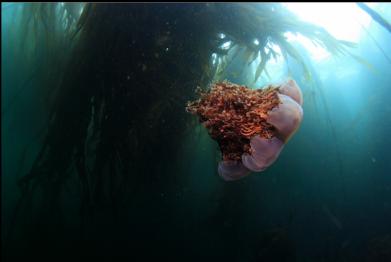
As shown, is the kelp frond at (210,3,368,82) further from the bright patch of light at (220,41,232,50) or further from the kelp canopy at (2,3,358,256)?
the bright patch of light at (220,41,232,50)

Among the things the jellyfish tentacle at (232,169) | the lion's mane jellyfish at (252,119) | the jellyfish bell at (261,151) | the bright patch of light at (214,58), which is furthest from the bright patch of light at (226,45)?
the jellyfish bell at (261,151)

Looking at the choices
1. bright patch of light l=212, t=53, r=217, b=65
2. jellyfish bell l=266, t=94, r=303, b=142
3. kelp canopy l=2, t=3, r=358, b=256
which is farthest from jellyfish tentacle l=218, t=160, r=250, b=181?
bright patch of light l=212, t=53, r=217, b=65

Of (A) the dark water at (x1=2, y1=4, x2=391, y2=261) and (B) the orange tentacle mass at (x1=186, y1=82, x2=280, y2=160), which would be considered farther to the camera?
(A) the dark water at (x1=2, y1=4, x2=391, y2=261)

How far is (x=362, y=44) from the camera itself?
4367 mm

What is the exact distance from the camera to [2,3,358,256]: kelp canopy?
10.6 ft

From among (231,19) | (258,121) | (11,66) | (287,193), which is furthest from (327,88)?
(11,66)

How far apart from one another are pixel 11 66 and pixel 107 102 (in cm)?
336

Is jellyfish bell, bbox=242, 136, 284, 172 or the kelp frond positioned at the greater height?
the kelp frond

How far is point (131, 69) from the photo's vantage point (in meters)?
3.43

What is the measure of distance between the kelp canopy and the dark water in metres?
0.02

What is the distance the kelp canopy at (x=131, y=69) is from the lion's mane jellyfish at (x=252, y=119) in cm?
141

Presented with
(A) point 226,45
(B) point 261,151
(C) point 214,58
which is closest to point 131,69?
(C) point 214,58

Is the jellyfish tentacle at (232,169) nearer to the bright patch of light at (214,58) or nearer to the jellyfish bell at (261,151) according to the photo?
the jellyfish bell at (261,151)

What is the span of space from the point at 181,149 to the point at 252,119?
9.01 feet
